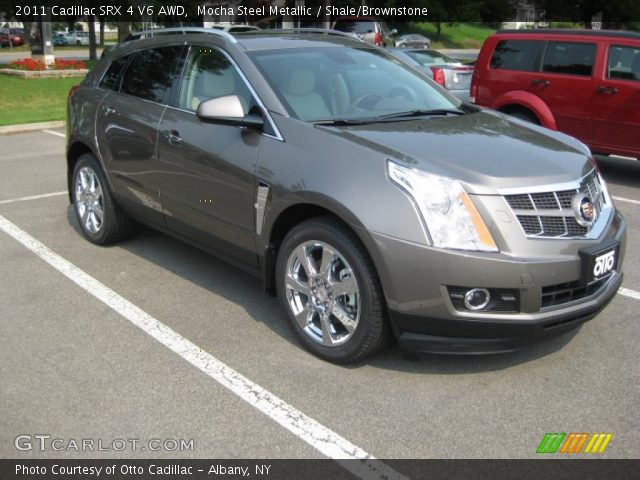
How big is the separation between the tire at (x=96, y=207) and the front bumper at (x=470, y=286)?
3.09 m

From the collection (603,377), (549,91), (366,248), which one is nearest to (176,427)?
(366,248)

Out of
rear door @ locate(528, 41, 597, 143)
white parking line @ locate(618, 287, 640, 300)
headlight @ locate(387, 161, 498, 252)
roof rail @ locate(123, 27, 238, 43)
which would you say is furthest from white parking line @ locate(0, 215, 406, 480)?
rear door @ locate(528, 41, 597, 143)

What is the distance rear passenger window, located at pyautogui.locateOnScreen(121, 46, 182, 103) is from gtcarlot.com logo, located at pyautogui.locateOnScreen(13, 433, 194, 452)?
2.62m

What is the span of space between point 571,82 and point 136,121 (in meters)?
5.70

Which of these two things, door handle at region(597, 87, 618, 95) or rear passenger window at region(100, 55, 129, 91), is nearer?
rear passenger window at region(100, 55, 129, 91)

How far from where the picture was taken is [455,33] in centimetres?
6291

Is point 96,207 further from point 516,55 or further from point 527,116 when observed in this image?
point 516,55

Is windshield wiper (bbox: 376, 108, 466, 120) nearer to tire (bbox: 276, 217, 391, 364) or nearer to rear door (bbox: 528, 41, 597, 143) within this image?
tire (bbox: 276, 217, 391, 364)

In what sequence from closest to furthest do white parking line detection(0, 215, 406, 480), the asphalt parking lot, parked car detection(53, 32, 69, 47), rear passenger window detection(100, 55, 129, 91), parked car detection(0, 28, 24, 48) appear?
1. white parking line detection(0, 215, 406, 480)
2. the asphalt parking lot
3. rear passenger window detection(100, 55, 129, 91)
4. parked car detection(0, 28, 24, 48)
5. parked car detection(53, 32, 69, 47)

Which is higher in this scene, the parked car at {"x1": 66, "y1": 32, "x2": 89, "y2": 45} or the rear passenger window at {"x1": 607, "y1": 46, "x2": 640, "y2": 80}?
the rear passenger window at {"x1": 607, "y1": 46, "x2": 640, "y2": 80}

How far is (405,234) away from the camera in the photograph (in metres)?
3.46

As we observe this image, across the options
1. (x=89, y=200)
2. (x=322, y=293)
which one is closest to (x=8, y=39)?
(x=89, y=200)

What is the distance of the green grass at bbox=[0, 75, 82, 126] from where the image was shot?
14.4m

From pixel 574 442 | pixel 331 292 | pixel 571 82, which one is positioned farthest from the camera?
pixel 571 82
